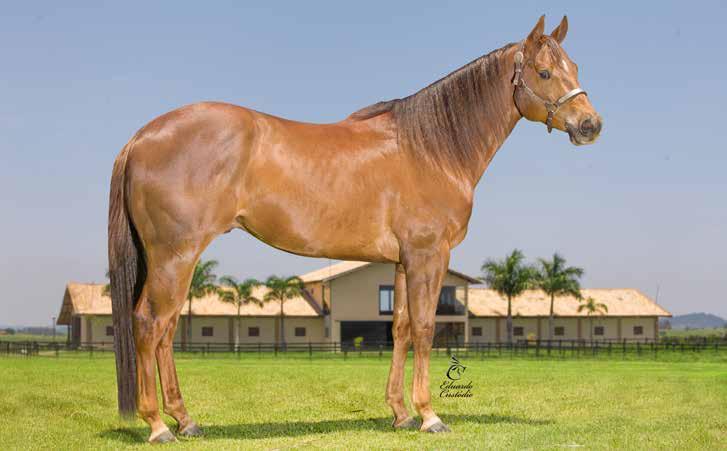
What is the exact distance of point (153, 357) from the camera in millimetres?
6934

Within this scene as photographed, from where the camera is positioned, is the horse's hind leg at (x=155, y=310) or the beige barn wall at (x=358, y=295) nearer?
Result: the horse's hind leg at (x=155, y=310)

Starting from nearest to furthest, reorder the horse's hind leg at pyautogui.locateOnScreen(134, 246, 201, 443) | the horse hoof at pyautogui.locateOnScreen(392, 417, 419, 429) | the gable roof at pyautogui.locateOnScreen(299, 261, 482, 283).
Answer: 1. the horse's hind leg at pyautogui.locateOnScreen(134, 246, 201, 443)
2. the horse hoof at pyautogui.locateOnScreen(392, 417, 419, 429)
3. the gable roof at pyautogui.locateOnScreen(299, 261, 482, 283)

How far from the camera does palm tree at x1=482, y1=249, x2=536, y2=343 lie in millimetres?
61812

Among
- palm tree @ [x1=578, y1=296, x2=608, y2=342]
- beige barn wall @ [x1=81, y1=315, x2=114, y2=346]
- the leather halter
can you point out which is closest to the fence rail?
beige barn wall @ [x1=81, y1=315, x2=114, y2=346]

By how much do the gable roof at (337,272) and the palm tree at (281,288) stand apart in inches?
79.1

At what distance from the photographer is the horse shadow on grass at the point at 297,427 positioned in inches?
300

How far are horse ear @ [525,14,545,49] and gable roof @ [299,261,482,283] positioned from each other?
145 feet

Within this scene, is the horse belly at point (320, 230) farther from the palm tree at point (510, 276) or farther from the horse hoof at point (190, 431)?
the palm tree at point (510, 276)

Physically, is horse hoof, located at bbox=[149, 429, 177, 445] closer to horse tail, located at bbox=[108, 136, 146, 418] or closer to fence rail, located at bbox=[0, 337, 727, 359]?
horse tail, located at bbox=[108, 136, 146, 418]

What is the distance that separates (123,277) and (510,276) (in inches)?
2228

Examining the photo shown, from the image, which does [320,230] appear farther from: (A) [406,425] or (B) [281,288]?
(B) [281,288]

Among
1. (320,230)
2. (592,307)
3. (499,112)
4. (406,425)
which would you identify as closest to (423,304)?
(320,230)

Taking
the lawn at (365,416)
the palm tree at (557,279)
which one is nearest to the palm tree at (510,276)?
the palm tree at (557,279)

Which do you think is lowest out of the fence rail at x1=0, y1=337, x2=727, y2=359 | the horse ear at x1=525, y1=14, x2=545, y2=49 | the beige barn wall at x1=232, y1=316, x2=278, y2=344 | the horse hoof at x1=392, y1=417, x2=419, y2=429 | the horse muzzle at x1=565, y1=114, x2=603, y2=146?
the fence rail at x1=0, y1=337, x2=727, y2=359
